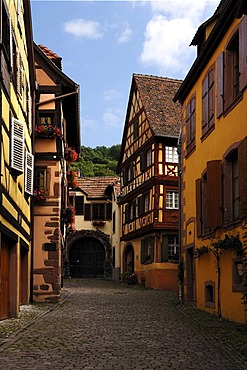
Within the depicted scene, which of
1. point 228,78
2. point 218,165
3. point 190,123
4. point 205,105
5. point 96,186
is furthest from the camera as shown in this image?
point 96,186

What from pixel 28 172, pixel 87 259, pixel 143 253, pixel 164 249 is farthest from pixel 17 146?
pixel 87 259

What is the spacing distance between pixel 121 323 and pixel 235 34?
21.6 feet

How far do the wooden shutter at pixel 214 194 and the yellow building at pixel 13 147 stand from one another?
4254 millimetres

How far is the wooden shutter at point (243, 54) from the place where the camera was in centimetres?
1269

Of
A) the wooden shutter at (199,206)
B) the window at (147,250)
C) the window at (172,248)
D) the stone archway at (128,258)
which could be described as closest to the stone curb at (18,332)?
the wooden shutter at (199,206)

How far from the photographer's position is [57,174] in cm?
1998

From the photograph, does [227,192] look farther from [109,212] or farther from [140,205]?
[109,212]

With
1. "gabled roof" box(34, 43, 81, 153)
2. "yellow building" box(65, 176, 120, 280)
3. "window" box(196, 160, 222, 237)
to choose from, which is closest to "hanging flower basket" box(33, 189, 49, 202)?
"gabled roof" box(34, 43, 81, 153)

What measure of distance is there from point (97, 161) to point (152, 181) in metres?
63.9

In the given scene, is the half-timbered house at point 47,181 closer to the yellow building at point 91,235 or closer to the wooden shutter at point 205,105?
the wooden shutter at point 205,105

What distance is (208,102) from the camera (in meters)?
16.4

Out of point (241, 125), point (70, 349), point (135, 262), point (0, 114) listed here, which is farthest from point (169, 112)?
point (70, 349)

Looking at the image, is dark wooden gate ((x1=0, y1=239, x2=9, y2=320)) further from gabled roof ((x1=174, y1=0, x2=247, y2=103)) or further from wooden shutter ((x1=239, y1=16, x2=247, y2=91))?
gabled roof ((x1=174, y1=0, x2=247, y2=103))

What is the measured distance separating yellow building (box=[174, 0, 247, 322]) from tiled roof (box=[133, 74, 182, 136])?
1157cm
